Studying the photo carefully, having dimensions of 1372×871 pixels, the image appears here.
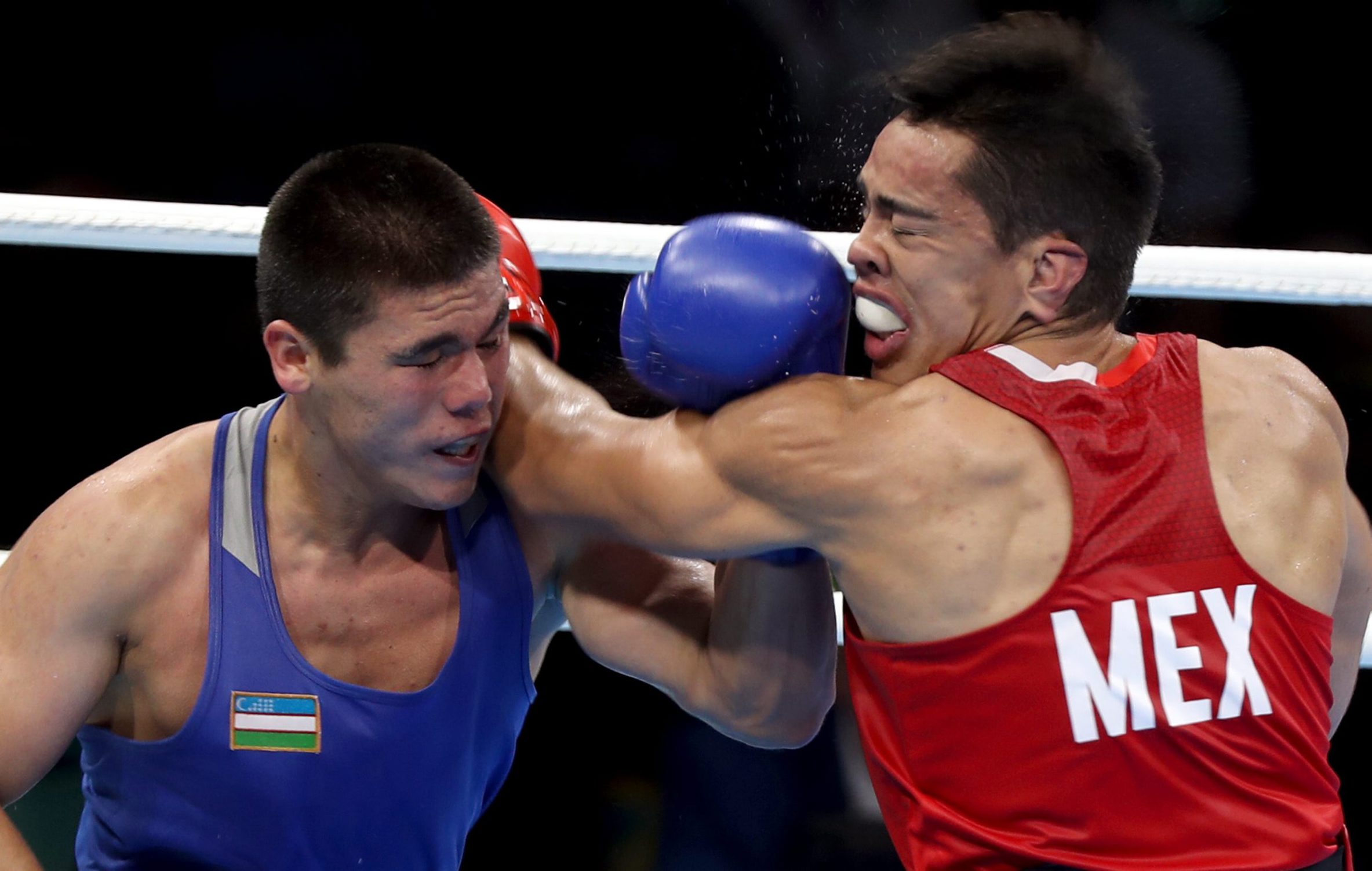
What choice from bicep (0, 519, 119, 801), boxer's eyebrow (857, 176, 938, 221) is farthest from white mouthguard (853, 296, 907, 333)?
bicep (0, 519, 119, 801)

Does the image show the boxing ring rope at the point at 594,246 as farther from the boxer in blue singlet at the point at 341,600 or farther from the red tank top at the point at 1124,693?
the red tank top at the point at 1124,693

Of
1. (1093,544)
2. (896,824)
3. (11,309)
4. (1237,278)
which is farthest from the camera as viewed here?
(11,309)

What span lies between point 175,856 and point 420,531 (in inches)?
20.7

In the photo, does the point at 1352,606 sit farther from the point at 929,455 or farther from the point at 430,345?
the point at 430,345

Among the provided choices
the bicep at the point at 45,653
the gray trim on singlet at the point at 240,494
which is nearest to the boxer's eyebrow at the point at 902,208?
the gray trim on singlet at the point at 240,494

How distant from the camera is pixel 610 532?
1.65 meters

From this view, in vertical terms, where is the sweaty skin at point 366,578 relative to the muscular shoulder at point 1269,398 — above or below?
below

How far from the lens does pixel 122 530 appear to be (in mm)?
1656

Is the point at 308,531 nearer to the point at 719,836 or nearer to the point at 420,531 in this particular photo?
the point at 420,531

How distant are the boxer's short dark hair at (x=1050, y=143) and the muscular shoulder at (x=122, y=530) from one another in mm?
1024

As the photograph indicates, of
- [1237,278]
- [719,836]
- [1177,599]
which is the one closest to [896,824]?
[1177,599]

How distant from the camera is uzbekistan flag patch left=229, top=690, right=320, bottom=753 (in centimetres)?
171

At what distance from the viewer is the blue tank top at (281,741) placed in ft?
5.61

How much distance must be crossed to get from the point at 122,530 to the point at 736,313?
80 cm
